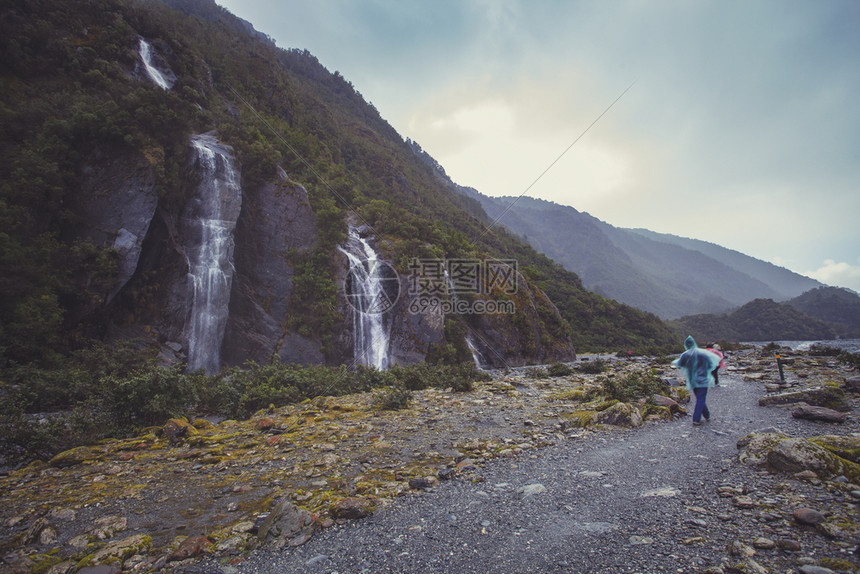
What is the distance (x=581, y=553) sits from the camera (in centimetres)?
289

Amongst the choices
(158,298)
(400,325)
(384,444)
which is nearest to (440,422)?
(384,444)

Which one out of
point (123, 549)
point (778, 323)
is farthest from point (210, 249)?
point (778, 323)

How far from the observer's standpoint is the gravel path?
9.12 ft

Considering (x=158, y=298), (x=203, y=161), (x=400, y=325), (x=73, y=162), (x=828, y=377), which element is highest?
(x=203, y=161)

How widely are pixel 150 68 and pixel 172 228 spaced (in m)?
17.8

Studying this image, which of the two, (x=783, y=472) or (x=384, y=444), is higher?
(x=783, y=472)

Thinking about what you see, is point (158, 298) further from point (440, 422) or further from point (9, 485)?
point (440, 422)

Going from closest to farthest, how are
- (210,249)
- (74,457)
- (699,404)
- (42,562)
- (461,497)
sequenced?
(42,562) → (461,497) → (74,457) → (699,404) → (210,249)

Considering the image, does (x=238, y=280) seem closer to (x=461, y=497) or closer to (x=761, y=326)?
(x=461, y=497)

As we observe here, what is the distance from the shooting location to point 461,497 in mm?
4344

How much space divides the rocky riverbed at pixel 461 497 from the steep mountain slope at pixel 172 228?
13453 millimetres

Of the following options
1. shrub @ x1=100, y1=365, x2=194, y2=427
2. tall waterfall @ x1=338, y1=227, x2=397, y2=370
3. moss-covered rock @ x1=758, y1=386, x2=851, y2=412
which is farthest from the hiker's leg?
tall waterfall @ x1=338, y1=227, x2=397, y2=370

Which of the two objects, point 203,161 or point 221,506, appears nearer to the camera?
point 221,506

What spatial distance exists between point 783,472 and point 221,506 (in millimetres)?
7400
